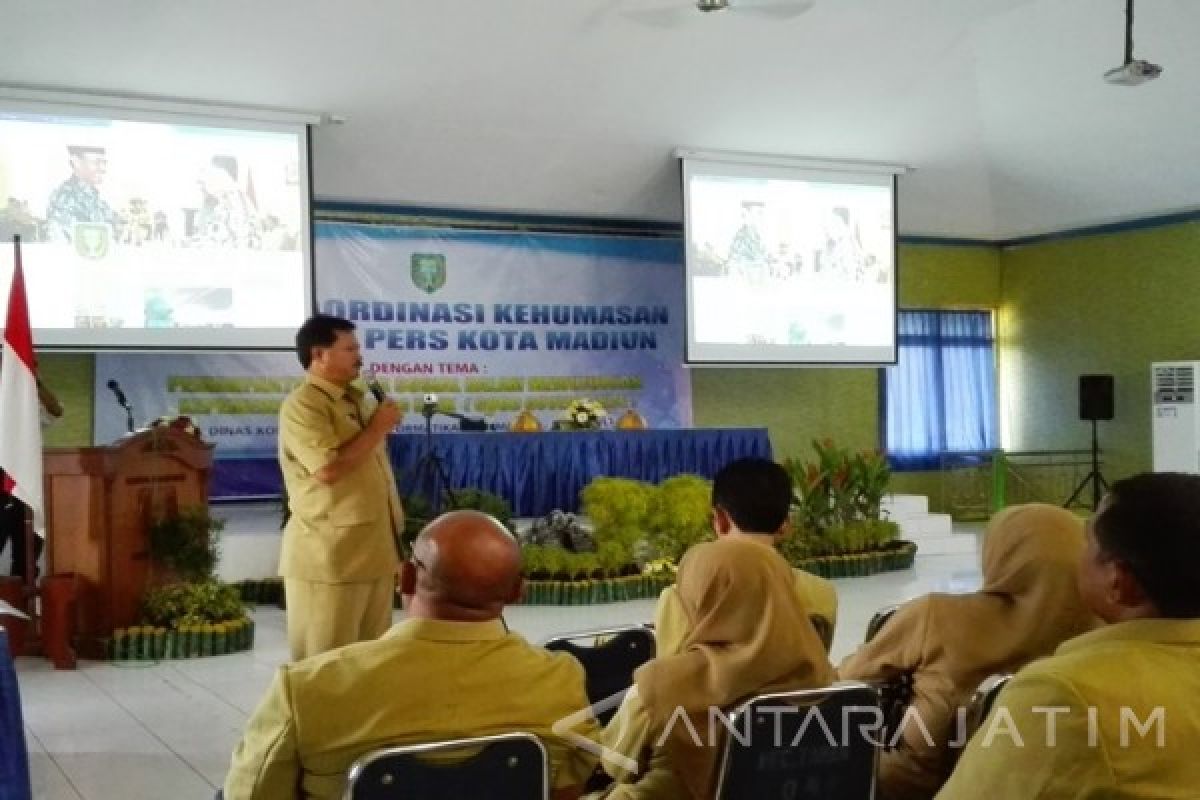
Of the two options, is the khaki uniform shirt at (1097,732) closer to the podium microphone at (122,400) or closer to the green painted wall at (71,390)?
the podium microphone at (122,400)

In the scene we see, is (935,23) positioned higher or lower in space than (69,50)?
higher

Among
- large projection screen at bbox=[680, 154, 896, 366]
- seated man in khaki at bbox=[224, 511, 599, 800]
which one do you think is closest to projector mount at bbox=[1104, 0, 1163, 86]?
large projection screen at bbox=[680, 154, 896, 366]

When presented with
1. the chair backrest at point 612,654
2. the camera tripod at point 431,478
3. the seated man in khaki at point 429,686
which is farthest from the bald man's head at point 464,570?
the camera tripod at point 431,478

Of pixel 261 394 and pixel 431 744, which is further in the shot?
pixel 261 394

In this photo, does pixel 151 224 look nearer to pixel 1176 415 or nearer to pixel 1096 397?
pixel 1096 397

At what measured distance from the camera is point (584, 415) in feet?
29.2

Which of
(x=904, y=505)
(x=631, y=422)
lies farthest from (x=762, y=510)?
(x=904, y=505)

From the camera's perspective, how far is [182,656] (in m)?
5.77

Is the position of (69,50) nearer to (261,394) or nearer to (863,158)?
(261,394)

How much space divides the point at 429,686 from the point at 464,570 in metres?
0.16

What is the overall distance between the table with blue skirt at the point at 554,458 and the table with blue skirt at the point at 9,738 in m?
5.26

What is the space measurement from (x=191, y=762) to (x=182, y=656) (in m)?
1.87

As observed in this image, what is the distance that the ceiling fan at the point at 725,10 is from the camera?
750cm

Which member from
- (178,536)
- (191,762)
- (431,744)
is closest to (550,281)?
(178,536)
